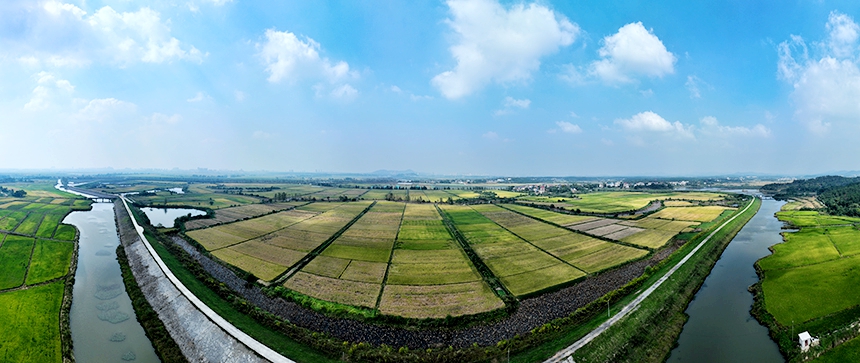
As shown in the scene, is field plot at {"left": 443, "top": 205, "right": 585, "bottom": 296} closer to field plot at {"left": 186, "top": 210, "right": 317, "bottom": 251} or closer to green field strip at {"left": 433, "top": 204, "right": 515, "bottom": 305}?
green field strip at {"left": 433, "top": 204, "right": 515, "bottom": 305}

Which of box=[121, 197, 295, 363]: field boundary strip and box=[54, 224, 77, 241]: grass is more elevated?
box=[54, 224, 77, 241]: grass

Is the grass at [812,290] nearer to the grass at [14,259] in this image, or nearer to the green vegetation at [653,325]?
the green vegetation at [653,325]

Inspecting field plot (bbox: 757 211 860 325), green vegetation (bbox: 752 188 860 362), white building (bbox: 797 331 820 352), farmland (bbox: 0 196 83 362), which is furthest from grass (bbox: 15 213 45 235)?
field plot (bbox: 757 211 860 325)

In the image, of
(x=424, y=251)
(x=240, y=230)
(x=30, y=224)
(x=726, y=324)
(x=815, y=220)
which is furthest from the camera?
(x=815, y=220)

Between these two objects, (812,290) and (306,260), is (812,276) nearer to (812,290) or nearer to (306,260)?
(812,290)

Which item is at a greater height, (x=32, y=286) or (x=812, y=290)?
(x=812, y=290)

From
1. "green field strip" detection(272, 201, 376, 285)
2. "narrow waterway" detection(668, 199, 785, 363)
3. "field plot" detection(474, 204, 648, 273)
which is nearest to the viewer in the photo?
"narrow waterway" detection(668, 199, 785, 363)

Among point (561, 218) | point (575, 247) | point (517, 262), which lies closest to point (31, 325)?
point (517, 262)
